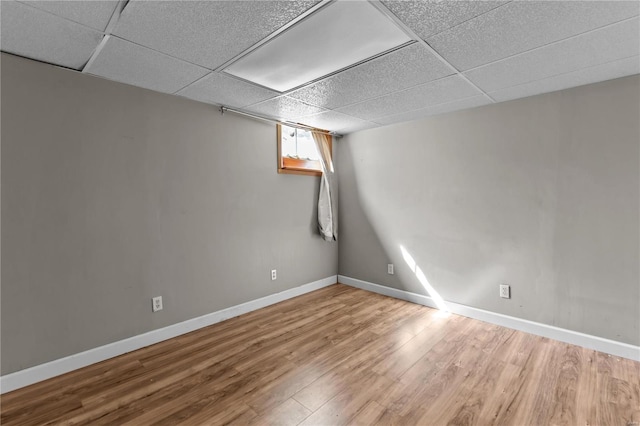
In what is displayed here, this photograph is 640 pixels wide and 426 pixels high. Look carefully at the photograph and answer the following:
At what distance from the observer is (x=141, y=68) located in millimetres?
2070

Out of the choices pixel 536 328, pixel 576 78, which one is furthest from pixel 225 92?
pixel 536 328

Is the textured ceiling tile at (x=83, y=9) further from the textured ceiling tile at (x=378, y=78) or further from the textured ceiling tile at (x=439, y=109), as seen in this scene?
the textured ceiling tile at (x=439, y=109)

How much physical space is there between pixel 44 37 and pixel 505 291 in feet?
13.2

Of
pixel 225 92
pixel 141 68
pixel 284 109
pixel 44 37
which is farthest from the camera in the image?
pixel 284 109

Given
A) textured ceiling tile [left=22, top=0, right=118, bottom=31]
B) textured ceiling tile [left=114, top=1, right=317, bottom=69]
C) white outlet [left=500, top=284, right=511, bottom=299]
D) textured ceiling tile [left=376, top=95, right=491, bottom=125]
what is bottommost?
white outlet [left=500, top=284, right=511, bottom=299]

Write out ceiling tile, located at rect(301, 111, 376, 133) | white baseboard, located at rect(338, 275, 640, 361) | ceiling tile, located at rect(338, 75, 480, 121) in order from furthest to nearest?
ceiling tile, located at rect(301, 111, 376, 133) → ceiling tile, located at rect(338, 75, 480, 121) → white baseboard, located at rect(338, 275, 640, 361)

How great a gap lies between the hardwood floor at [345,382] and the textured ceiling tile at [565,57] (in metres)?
2.18

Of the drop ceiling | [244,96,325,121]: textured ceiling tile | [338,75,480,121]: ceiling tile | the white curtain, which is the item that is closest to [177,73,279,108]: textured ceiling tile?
the drop ceiling

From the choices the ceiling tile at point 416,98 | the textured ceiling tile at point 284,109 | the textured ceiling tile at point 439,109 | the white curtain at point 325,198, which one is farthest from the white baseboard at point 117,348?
the textured ceiling tile at point 439,109

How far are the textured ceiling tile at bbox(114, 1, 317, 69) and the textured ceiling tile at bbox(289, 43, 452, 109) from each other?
2.38 feet

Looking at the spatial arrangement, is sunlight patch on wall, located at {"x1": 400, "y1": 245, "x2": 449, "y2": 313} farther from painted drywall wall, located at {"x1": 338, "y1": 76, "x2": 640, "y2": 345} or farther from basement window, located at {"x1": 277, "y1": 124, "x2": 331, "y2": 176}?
basement window, located at {"x1": 277, "y1": 124, "x2": 331, "y2": 176}

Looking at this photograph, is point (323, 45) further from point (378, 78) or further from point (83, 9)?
point (83, 9)

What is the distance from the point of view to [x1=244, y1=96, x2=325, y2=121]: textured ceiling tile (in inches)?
109

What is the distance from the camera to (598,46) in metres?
1.79
